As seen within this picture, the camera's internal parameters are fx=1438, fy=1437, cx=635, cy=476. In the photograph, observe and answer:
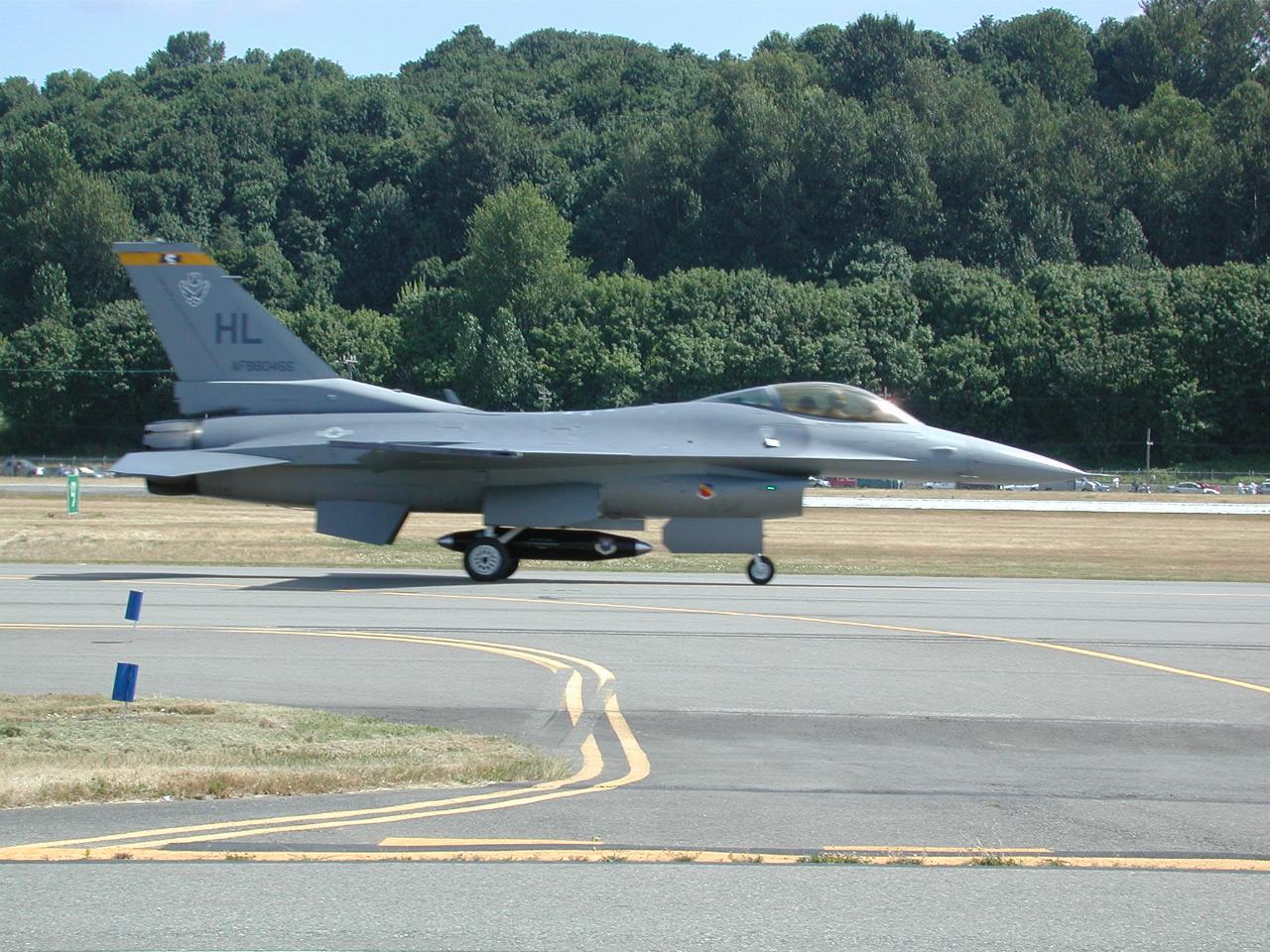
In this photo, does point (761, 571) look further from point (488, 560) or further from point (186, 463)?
point (186, 463)

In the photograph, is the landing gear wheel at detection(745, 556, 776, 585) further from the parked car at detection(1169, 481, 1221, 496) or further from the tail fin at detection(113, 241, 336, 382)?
the parked car at detection(1169, 481, 1221, 496)

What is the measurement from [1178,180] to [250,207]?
7023cm

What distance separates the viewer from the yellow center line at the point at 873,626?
13484mm

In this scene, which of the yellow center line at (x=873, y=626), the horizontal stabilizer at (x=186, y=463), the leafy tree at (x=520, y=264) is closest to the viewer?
the yellow center line at (x=873, y=626)

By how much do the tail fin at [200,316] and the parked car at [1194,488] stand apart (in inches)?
1976

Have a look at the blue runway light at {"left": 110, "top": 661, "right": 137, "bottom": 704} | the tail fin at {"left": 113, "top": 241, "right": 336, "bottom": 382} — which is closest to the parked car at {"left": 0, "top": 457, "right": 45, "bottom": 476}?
the tail fin at {"left": 113, "top": 241, "right": 336, "bottom": 382}

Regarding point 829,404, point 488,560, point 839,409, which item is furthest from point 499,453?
point 839,409

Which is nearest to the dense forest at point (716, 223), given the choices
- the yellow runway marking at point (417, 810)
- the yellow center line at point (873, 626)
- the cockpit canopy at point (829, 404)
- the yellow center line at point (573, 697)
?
the cockpit canopy at point (829, 404)

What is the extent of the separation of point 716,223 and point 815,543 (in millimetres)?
72648

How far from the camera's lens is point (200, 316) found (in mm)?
22672

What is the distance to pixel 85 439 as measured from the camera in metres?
72.6

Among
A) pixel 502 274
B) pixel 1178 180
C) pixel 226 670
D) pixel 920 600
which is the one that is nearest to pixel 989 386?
pixel 502 274

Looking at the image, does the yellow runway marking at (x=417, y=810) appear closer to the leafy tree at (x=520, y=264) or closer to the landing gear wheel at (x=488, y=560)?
the landing gear wheel at (x=488, y=560)

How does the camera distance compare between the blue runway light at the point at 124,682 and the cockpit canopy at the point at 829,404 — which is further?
the cockpit canopy at the point at 829,404
